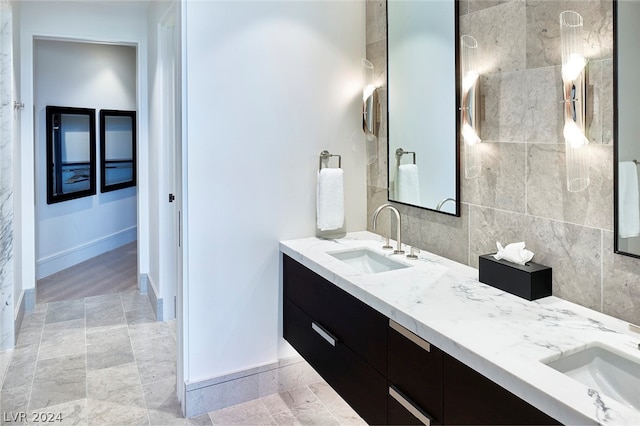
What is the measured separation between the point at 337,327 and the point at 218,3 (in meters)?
1.61

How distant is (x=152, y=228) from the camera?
12.8 ft

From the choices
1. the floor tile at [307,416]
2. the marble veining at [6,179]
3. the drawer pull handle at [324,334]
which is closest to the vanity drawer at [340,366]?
the drawer pull handle at [324,334]

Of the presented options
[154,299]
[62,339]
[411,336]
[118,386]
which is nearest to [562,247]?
[411,336]

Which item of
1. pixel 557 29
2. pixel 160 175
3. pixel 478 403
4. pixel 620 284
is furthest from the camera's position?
pixel 160 175

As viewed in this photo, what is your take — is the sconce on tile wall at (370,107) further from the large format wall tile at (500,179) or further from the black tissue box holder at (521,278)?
the black tissue box holder at (521,278)

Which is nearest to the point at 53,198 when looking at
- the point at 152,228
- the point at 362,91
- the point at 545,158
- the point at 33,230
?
the point at 33,230

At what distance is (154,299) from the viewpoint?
371 centimetres

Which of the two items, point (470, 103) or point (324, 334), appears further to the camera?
point (324, 334)

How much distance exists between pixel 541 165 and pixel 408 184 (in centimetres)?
77

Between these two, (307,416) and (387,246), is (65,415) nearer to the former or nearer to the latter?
(307,416)

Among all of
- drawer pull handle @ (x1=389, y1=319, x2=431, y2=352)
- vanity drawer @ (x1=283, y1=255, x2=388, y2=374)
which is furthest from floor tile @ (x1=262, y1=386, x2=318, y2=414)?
drawer pull handle @ (x1=389, y1=319, x2=431, y2=352)

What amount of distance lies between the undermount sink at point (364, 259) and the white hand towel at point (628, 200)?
1.02 metres

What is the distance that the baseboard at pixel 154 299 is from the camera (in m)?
3.57

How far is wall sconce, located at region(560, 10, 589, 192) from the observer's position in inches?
58.9
